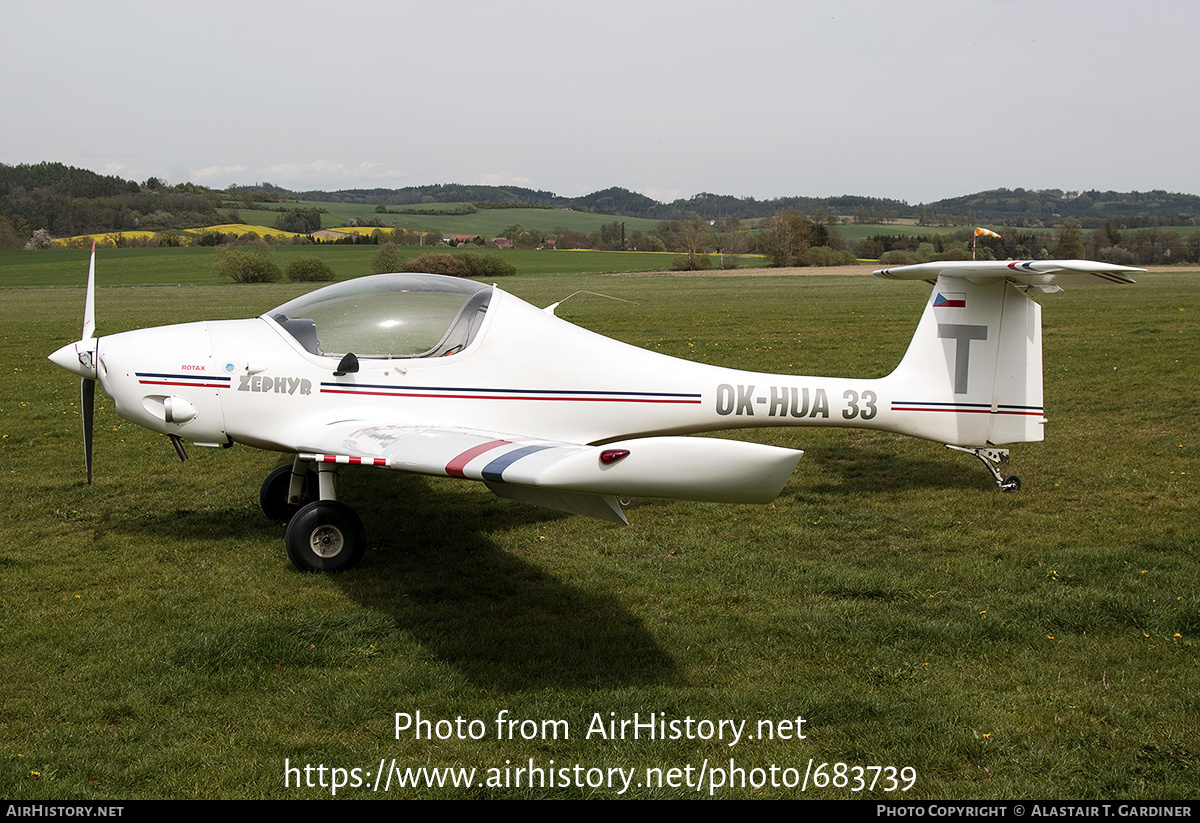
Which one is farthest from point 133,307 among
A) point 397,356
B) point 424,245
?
point 424,245

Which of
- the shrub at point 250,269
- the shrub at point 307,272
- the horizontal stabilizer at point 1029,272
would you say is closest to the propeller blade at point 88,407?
the horizontal stabilizer at point 1029,272

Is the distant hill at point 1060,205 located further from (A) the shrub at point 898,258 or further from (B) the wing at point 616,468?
(B) the wing at point 616,468

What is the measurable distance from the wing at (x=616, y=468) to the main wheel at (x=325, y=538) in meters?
1.11

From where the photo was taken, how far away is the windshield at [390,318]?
254 inches

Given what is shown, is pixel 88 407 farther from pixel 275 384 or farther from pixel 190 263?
pixel 190 263

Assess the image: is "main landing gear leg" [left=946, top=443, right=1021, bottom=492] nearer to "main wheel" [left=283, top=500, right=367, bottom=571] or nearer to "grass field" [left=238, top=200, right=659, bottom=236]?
"main wheel" [left=283, top=500, right=367, bottom=571]

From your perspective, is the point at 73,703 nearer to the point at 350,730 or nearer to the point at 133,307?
the point at 350,730

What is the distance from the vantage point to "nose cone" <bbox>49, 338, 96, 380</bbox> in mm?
6477

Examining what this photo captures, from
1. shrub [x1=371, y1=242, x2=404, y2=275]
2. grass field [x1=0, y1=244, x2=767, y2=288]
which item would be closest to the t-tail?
grass field [x1=0, y1=244, x2=767, y2=288]

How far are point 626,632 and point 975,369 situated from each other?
4.31m

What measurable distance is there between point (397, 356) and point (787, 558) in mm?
3404

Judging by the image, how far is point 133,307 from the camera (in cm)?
3475

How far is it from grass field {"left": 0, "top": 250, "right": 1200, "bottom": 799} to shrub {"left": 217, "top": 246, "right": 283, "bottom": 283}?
172 ft

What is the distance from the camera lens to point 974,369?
737 centimetres
